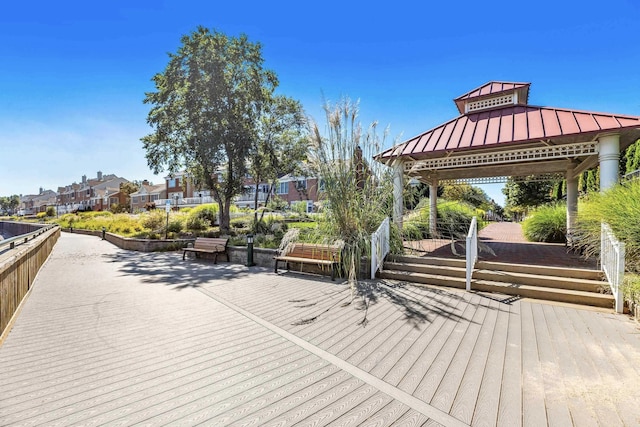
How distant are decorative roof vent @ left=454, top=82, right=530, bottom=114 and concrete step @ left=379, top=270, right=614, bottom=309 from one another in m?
6.17

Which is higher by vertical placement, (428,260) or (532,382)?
(428,260)

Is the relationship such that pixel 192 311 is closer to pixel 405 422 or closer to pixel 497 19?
pixel 405 422

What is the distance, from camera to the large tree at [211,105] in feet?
48.2

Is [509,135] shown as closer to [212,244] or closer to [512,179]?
[512,179]

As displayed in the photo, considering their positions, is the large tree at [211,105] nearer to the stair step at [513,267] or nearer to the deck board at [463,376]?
the stair step at [513,267]

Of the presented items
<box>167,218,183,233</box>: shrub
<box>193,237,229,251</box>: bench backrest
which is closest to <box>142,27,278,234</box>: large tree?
<box>167,218,183,233</box>: shrub

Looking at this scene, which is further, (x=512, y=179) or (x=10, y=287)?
(x=512, y=179)

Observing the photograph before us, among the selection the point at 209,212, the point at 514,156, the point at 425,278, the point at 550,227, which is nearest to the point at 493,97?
the point at 514,156

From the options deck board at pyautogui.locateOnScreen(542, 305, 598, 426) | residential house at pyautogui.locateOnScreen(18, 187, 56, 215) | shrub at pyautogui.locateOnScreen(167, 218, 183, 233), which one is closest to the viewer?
deck board at pyautogui.locateOnScreen(542, 305, 598, 426)

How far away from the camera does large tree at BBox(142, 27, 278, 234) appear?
48.2 feet

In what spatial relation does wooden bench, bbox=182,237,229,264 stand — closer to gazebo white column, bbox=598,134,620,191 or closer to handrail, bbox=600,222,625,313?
handrail, bbox=600,222,625,313

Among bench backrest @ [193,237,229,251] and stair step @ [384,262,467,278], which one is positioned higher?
bench backrest @ [193,237,229,251]

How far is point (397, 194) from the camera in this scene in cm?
696

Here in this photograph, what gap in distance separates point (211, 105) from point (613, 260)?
15.9m
